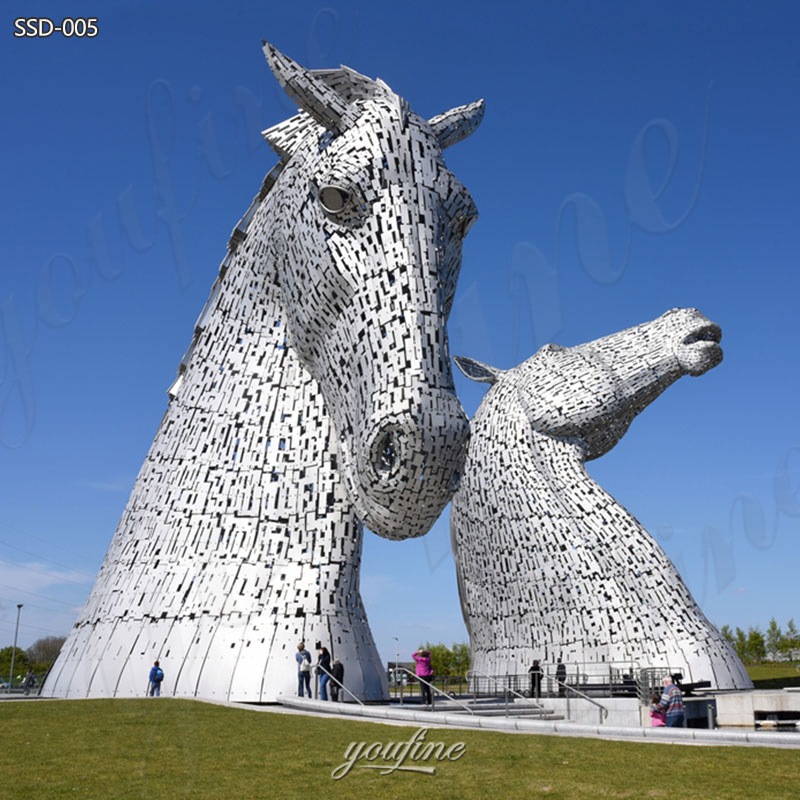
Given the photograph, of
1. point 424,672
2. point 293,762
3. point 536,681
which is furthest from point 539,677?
point 293,762

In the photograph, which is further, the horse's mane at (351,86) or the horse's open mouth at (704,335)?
the horse's open mouth at (704,335)

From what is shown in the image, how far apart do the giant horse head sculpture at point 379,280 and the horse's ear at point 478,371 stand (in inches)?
597

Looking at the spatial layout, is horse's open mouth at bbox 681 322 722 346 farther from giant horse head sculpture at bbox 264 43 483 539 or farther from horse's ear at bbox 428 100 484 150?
giant horse head sculpture at bbox 264 43 483 539

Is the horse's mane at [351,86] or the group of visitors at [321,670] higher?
the horse's mane at [351,86]

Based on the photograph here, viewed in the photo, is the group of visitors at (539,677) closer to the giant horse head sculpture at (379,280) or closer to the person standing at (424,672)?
the person standing at (424,672)

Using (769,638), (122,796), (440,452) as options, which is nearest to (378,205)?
(440,452)

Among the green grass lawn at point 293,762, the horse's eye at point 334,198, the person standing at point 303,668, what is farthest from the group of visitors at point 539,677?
the horse's eye at point 334,198

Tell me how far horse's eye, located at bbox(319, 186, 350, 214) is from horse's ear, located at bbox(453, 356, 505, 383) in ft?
51.8

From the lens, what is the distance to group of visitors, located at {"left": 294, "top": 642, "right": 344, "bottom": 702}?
6.87 meters

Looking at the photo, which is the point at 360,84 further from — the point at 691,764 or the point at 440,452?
the point at 691,764

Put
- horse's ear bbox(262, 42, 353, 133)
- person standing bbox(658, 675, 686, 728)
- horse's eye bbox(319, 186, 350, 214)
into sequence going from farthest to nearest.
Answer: person standing bbox(658, 675, 686, 728)
horse's ear bbox(262, 42, 353, 133)
horse's eye bbox(319, 186, 350, 214)

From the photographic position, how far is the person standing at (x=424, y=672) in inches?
418

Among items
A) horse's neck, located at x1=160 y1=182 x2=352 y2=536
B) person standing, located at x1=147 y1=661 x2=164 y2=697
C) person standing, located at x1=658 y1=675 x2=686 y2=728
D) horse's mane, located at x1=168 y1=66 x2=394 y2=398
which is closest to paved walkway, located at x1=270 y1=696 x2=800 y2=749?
person standing, located at x1=147 y1=661 x2=164 y2=697

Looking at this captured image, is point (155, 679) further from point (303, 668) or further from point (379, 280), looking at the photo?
point (379, 280)
